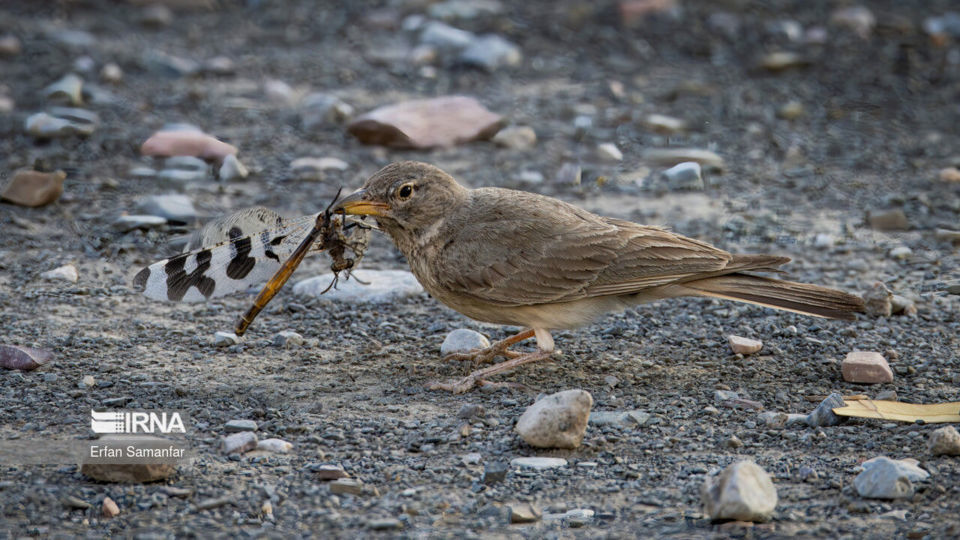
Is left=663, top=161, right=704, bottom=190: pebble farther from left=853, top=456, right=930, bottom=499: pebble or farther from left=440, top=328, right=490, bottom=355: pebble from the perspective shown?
left=853, top=456, right=930, bottom=499: pebble

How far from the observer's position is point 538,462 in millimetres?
4496

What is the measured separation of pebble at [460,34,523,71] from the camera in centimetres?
1073

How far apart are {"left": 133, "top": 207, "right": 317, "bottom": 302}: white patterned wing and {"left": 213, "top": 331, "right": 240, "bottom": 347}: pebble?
227 millimetres

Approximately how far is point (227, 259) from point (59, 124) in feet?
11.6

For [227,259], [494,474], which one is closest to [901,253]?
[494,474]

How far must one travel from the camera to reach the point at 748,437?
4.80m

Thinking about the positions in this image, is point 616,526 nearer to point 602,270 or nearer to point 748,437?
point 748,437

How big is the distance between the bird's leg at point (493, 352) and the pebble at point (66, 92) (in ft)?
16.3

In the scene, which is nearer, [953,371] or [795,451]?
[795,451]

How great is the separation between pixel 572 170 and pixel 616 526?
4.69m

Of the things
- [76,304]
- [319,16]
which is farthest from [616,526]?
[319,16]

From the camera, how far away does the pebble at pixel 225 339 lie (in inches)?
229

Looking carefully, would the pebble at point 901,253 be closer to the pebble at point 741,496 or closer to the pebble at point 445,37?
the pebble at point 741,496

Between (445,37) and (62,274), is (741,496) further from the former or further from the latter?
(445,37)
